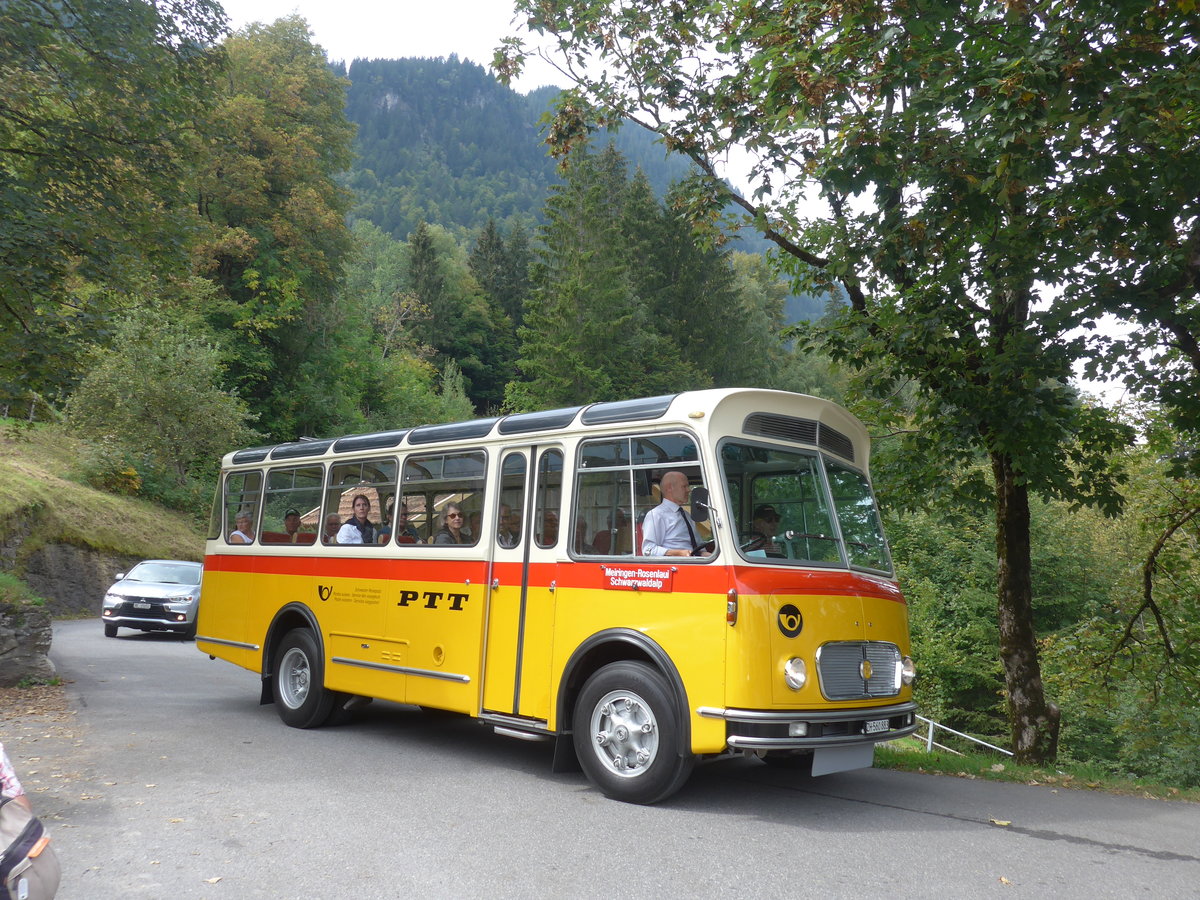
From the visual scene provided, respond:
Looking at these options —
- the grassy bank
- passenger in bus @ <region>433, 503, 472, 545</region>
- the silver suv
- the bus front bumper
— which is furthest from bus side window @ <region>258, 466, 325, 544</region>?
the grassy bank

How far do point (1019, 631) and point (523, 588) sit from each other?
5.71m

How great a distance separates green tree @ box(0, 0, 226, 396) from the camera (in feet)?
38.6

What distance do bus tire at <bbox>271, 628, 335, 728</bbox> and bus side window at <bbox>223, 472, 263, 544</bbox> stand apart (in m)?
1.69

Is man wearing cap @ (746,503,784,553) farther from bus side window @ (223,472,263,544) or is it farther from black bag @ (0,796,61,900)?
bus side window @ (223,472,263,544)

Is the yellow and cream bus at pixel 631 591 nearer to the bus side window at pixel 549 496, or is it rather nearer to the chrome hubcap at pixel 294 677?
the bus side window at pixel 549 496

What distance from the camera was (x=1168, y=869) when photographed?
5797 millimetres

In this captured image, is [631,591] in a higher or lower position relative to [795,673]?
higher

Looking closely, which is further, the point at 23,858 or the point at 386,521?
the point at 386,521

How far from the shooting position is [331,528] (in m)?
10.4

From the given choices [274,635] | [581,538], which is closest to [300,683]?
[274,635]

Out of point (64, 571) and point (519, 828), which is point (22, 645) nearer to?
point (519, 828)

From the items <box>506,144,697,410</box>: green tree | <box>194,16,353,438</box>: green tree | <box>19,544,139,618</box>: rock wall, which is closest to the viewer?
<box>19,544,139,618</box>: rock wall

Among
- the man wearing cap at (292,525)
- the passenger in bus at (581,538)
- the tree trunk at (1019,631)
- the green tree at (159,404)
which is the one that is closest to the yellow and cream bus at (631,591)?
the passenger in bus at (581,538)

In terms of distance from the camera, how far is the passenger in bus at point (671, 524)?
703cm
